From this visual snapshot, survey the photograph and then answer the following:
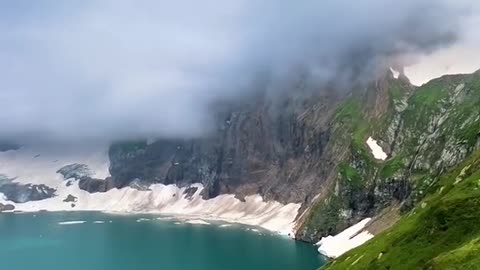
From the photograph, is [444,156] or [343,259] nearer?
[343,259]

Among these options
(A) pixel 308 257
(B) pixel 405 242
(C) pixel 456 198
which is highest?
(C) pixel 456 198

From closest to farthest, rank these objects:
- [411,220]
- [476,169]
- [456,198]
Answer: [456,198]
[411,220]
[476,169]

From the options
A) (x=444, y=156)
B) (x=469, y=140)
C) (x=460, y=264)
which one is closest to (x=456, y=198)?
(x=460, y=264)

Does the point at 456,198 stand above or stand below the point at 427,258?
above

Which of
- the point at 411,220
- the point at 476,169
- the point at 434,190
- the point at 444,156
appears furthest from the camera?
the point at 444,156

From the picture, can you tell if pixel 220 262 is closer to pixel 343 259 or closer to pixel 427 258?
pixel 343 259

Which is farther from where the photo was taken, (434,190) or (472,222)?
(434,190)

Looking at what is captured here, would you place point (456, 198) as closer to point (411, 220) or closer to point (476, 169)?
point (411, 220)

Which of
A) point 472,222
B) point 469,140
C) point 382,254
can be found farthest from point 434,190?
point 472,222

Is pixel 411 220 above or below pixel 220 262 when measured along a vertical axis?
above
